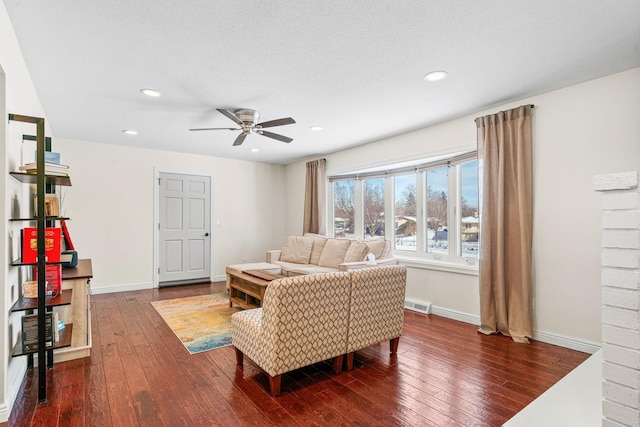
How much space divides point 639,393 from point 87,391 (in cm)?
313

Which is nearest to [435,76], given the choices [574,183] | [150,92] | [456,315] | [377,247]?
[574,183]

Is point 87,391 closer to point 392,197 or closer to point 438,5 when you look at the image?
point 438,5

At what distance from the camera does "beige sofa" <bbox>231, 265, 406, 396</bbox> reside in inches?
85.4

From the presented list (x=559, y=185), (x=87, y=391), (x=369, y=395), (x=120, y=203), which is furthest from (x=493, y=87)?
(x=120, y=203)

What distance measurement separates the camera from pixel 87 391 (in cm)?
229

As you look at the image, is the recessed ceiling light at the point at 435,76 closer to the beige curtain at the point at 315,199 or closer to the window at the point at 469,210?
the window at the point at 469,210

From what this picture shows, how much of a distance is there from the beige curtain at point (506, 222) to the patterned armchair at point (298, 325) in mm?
1850

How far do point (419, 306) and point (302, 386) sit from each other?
95.1 inches

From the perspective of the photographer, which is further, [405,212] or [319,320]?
[405,212]

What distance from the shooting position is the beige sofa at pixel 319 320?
7.11 ft

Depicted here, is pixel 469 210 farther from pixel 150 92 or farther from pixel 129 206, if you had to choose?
pixel 129 206

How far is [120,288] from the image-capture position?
5320mm

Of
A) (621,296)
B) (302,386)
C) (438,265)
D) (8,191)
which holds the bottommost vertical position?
(302,386)

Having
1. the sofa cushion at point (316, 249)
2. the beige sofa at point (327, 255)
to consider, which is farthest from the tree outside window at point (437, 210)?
the sofa cushion at point (316, 249)
